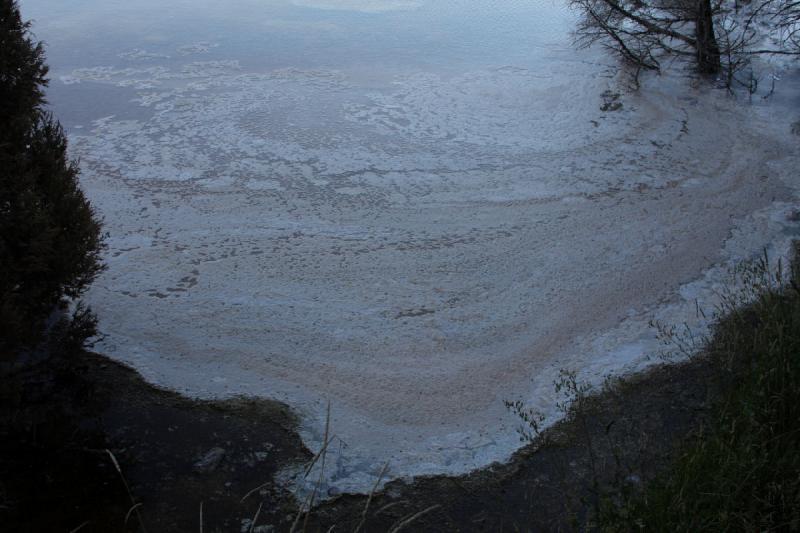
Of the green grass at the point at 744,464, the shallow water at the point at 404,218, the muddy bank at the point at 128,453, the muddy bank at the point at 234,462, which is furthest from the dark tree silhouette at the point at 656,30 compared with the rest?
the muddy bank at the point at 128,453

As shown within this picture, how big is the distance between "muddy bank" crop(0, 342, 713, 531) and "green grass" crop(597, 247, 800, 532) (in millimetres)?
132

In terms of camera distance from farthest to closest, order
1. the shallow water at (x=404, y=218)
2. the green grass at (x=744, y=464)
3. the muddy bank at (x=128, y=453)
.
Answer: the shallow water at (x=404, y=218)
the muddy bank at (x=128, y=453)
the green grass at (x=744, y=464)

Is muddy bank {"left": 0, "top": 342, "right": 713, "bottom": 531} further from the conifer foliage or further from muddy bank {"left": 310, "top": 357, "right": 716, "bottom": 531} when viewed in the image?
the conifer foliage

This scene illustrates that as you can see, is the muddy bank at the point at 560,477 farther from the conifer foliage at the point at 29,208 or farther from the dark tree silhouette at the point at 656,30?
the dark tree silhouette at the point at 656,30

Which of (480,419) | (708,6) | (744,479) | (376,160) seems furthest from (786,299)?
(708,6)

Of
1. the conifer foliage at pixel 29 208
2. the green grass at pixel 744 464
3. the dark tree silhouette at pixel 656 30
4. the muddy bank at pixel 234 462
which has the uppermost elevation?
the dark tree silhouette at pixel 656 30

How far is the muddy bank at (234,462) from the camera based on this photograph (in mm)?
2064

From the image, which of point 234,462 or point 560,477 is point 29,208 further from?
point 560,477

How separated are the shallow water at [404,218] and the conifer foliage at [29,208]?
0.55 m

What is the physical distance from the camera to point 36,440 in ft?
7.45

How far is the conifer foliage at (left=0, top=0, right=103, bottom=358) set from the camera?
216 cm

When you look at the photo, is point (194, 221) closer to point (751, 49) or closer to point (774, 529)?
point (774, 529)

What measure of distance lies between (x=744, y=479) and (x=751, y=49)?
4.79 metres

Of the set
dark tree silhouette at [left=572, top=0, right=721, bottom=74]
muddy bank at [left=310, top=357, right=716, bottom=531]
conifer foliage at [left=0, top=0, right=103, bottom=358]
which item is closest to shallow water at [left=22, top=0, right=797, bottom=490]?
muddy bank at [left=310, top=357, right=716, bottom=531]
